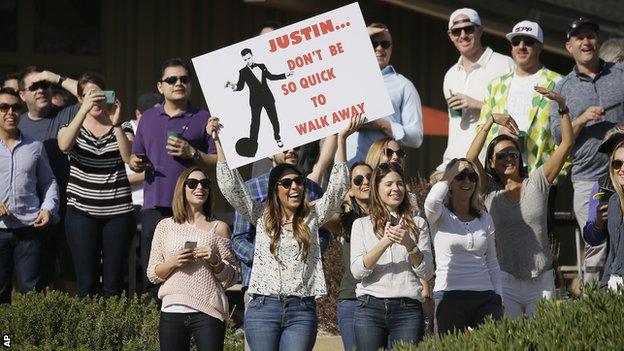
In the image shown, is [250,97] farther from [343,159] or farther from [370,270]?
[370,270]

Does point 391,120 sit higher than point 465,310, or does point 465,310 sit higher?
point 391,120

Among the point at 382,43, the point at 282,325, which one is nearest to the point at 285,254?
the point at 282,325

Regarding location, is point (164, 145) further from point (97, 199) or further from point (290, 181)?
point (290, 181)

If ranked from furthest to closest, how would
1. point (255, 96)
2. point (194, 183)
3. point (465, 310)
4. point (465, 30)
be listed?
1. point (465, 30)
2. point (255, 96)
3. point (194, 183)
4. point (465, 310)

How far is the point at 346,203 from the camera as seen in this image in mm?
9844

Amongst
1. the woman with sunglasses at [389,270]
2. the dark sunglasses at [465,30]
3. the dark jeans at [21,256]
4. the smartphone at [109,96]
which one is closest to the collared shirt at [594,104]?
the dark sunglasses at [465,30]

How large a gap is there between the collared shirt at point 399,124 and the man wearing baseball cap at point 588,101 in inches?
46.1

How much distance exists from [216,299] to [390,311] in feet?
3.84

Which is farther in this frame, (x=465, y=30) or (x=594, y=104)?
(x=465, y=30)

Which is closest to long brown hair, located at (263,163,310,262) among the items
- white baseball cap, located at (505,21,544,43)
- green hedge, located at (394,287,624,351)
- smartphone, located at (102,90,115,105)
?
green hedge, located at (394,287,624,351)

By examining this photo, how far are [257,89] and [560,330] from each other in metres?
3.41

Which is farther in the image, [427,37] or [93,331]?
[427,37]

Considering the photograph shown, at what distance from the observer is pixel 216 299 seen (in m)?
9.31

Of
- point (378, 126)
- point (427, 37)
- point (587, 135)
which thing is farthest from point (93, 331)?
point (427, 37)
